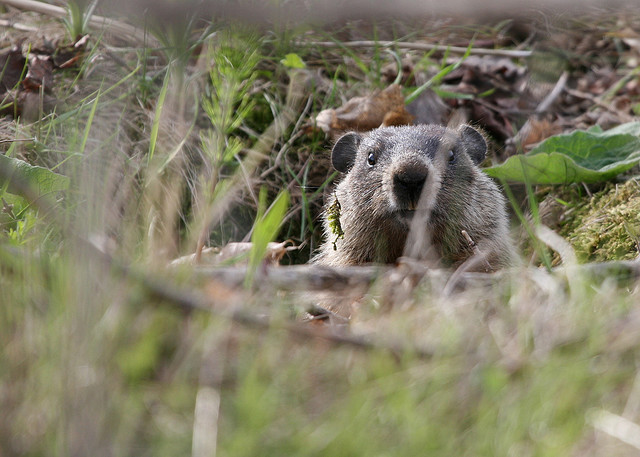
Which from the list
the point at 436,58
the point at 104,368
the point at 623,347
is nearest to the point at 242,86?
the point at 104,368

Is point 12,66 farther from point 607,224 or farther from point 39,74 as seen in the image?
point 607,224

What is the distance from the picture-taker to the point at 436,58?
5793mm

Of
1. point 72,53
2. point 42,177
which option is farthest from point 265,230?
point 72,53

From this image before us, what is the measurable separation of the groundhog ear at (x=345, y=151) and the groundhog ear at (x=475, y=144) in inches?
28.0

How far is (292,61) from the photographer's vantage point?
4.82 metres

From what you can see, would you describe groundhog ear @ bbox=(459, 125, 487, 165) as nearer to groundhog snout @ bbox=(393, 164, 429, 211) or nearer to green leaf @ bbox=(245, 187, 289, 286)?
groundhog snout @ bbox=(393, 164, 429, 211)

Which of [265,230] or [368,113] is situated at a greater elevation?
[265,230]

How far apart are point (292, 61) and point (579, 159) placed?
209 cm

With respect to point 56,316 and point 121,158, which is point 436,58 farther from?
point 56,316

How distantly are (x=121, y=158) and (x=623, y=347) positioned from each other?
112 inches

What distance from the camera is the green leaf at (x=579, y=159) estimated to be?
13.9 ft

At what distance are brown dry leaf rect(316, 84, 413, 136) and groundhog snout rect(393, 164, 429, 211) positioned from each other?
4.62 ft

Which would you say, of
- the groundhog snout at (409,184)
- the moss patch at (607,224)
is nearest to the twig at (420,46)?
the moss patch at (607,224)

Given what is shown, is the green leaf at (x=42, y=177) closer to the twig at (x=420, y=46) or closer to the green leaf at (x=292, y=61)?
the green leaf at (x=292, y=61)
